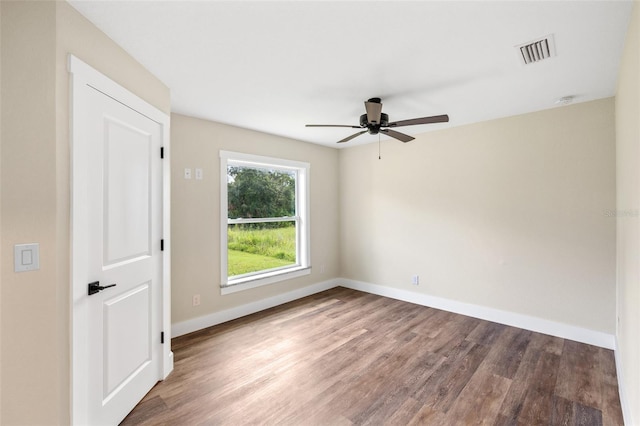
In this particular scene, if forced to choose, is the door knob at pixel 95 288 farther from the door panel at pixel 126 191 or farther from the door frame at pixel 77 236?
the door panel at pixel 126 191

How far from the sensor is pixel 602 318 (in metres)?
2.89

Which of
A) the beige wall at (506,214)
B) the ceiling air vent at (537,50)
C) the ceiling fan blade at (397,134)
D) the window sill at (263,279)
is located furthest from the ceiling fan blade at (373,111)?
the window sill at (263,279)

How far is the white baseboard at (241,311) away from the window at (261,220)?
26 cm

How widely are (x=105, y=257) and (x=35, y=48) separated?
115cm

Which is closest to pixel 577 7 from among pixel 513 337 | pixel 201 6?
pixel 201 6

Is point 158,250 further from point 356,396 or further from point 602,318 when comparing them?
point 602,318

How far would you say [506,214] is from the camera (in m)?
3.46

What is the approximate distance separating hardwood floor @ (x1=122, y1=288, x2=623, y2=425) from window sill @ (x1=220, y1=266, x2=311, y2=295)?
44 centimetres

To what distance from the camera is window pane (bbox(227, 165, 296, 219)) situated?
3846 millimetres

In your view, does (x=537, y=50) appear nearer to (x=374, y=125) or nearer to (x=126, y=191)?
(x=374, y=125)

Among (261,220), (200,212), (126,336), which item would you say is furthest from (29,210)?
(261,220)

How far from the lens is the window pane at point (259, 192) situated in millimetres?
3846

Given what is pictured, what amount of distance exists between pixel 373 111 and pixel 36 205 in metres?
2.35

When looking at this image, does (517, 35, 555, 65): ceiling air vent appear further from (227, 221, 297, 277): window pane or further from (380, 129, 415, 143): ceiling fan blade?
(227, 221, 297, 277): window pane
